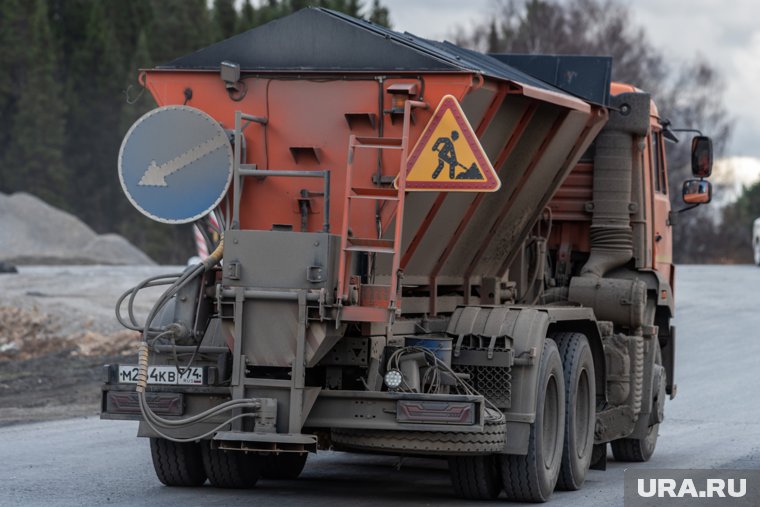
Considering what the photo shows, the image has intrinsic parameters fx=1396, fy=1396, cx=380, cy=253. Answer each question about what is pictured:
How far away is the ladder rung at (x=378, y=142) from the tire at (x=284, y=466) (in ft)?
9.43

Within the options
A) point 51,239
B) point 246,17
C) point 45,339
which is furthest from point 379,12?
point 45,339

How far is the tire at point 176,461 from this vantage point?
9.45 m

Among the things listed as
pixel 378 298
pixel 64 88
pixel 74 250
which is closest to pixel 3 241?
pixel 74 250

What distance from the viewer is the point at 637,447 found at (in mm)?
12172

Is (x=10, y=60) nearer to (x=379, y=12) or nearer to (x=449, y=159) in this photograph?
(x=379, y=12)

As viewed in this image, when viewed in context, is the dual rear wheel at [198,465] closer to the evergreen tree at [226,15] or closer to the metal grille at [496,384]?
the metal grille at [496,384]

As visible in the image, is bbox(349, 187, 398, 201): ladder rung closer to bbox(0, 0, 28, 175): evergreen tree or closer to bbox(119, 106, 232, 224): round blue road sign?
bbox(119, 106, 232, 224): round blue road sign

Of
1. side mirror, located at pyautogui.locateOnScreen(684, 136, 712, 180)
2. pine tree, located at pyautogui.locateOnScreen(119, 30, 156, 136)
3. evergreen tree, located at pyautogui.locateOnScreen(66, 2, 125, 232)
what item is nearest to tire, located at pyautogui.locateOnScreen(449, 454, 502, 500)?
side mirror, located at pyautogui.locateOnScreen(684, 136, 712, 180)

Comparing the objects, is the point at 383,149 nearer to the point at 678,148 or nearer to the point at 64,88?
the point at 678,148

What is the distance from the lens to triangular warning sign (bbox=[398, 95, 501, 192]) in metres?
8.14

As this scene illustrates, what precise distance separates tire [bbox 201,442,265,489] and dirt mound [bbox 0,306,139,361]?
35.4ft

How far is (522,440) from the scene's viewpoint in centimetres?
886

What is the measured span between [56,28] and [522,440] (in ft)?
217

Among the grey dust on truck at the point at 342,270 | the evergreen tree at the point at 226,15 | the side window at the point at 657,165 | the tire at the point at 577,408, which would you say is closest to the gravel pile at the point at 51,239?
the evergreen tree at the point at 226,15
